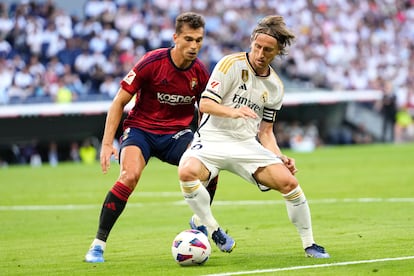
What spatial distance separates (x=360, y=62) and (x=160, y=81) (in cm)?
2999

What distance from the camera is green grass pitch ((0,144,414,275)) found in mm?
8859

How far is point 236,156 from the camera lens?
946cm

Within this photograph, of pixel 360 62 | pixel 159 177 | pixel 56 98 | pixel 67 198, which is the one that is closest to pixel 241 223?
pixel 67 198

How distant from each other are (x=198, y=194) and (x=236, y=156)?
542mm

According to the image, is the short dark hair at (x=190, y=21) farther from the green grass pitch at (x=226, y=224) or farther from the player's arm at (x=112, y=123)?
the green grass pitch at (x=226, y=224)

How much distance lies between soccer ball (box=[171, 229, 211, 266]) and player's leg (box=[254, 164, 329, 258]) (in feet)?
2.95

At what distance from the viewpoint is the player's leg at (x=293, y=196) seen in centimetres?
918

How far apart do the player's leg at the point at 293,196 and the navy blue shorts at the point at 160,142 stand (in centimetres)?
127

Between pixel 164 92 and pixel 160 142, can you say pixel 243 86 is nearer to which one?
pixel 164 92

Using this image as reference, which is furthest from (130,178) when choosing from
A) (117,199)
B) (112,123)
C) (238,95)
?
(238,95)

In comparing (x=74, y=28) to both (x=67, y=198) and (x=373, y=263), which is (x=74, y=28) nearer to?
(x=67, y=198)

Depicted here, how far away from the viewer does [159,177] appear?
23391 mm

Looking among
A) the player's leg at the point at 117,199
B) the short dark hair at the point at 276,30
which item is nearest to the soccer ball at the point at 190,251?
the player's leg at the point at 117,199

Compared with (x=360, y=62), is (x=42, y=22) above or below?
above
